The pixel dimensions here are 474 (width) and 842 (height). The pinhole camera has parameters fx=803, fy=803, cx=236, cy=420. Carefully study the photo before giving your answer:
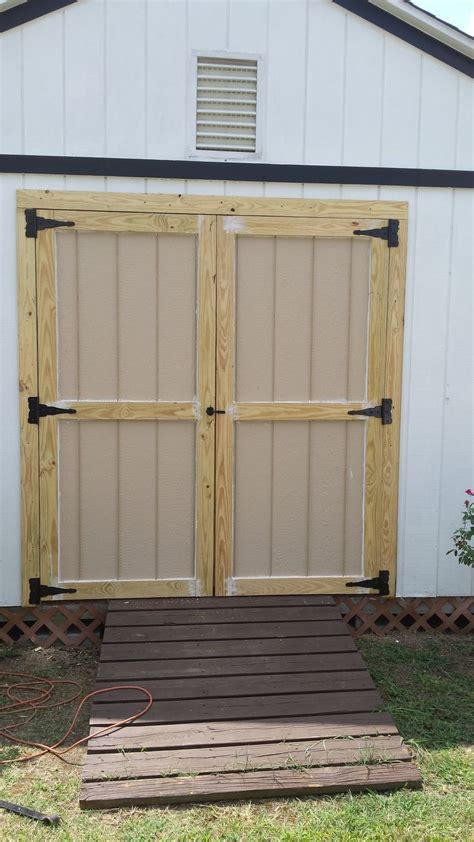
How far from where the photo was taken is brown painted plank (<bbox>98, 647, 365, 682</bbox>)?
12.3 feet

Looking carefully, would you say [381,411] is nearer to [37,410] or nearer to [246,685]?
[246,685]

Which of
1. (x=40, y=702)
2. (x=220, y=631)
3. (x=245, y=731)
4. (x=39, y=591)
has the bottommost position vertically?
(x=40, y=702)

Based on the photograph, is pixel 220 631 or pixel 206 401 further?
pixel 206 401

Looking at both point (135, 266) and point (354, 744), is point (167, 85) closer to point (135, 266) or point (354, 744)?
point (135, 266)

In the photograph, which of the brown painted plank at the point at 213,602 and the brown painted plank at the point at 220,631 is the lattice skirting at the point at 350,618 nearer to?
the brown painted plank at the point at 213,602

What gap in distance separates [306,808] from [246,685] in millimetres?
764

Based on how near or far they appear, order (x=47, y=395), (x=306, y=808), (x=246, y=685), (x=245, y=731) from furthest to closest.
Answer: (x=47, y=395) < (x=246, y=685) < (x=245, y=731) < (x=306, y=808)

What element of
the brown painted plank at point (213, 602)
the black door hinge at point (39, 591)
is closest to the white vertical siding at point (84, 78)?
the black door hinge at point (39, 591)

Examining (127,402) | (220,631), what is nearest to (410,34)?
(127,402)

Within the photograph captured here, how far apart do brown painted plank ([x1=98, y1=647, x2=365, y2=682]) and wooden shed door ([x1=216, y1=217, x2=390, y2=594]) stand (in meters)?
0.69

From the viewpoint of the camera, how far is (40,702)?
3861mm

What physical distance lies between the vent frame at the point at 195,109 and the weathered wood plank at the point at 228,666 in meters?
2.64

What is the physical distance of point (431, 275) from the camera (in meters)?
4.59

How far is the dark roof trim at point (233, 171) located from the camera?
168 inches
